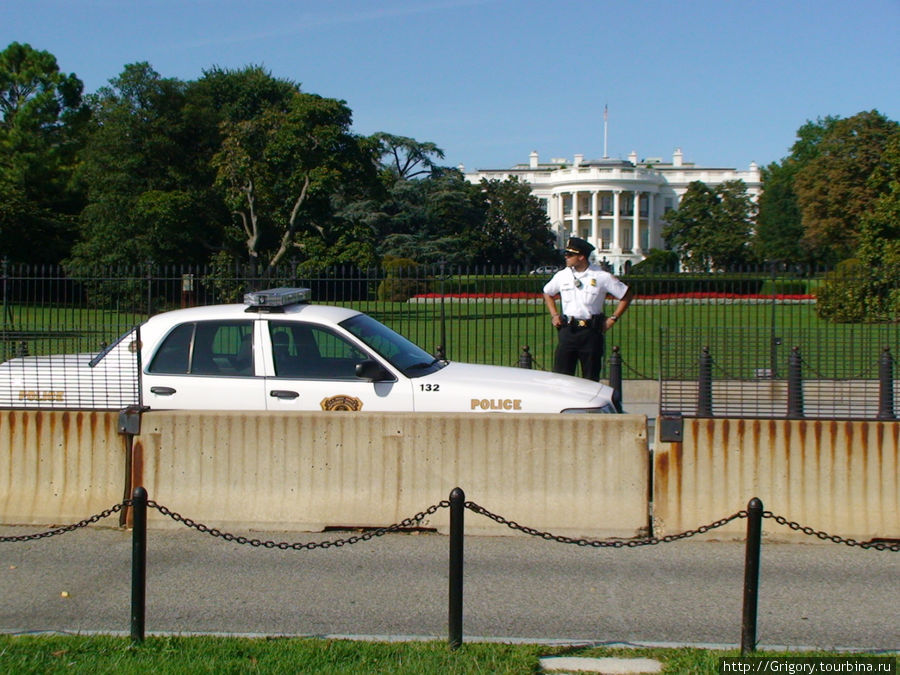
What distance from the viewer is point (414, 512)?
7.53m

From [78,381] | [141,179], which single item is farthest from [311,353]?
[141,179]

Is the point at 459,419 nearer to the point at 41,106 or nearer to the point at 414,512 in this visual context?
the point at 414,512

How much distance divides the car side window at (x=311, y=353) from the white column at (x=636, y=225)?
114 meters

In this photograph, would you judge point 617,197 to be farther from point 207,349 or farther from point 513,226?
point 207,349

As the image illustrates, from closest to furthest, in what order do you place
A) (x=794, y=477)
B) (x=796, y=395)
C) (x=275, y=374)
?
(x=794, y=477), (x=796, y=395), (x=275, y=374)

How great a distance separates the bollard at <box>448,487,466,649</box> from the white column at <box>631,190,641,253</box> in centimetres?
11772

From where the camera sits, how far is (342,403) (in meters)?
8.20

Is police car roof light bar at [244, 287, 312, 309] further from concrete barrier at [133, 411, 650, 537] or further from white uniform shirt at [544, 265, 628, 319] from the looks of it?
white uniform shirt at [544, 265, 628, 319]

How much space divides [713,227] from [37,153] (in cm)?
5736

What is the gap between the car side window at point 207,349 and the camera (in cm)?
853

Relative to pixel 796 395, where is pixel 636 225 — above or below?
above

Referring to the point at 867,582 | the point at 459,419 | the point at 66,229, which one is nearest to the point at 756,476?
the point at 867,582

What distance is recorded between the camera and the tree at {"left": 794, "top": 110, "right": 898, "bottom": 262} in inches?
2137

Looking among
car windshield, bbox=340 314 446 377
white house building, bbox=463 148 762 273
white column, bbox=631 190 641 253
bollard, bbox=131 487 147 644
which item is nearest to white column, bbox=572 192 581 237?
white house building, bbox=463 148 762 273
